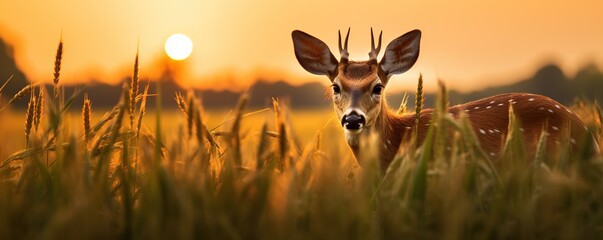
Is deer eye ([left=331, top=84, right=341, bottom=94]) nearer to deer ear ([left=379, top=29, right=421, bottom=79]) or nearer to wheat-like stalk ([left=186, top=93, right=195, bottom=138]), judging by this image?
deer ear ([left=379, top=29, right=421, bottom=79])

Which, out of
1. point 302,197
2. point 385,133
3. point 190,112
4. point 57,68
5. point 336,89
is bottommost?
point 385,133

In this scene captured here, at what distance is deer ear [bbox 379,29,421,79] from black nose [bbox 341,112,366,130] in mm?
1145

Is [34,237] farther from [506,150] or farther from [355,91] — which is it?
[355,91]

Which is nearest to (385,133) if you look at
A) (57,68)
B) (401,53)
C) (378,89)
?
(378,89)

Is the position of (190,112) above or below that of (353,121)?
above

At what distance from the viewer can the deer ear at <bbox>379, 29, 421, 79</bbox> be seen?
23.5 ft

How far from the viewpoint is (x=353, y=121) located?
6.17m

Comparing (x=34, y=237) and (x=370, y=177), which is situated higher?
(x=370, y=177)

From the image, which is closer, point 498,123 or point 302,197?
point 302,197

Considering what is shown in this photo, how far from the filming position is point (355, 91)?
21.9 feet

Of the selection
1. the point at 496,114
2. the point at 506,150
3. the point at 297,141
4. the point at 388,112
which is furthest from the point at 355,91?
the point at 506,150

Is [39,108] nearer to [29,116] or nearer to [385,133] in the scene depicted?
[29,116]

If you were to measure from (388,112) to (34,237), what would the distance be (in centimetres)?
459

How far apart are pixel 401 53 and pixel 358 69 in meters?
0.52
